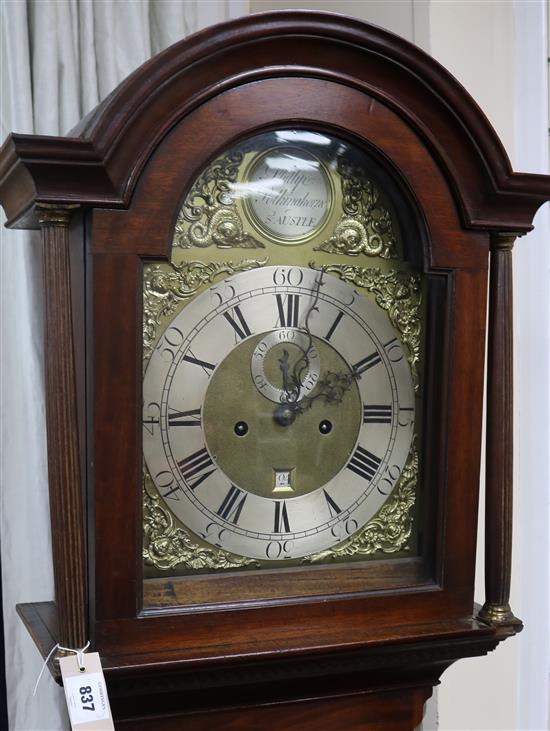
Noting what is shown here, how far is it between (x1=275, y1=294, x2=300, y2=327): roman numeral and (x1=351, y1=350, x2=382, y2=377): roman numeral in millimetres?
81

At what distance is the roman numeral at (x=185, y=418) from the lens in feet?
2.94

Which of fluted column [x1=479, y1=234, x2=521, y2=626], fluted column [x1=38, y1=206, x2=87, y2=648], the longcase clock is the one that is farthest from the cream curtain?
fluted column [x1=479, y1=234, x2=521, y2=626]

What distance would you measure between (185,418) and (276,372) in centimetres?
10

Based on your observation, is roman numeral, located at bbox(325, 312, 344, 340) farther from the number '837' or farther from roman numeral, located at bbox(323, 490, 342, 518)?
the number '837'

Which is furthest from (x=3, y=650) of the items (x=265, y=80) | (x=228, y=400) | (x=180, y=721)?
(x=265, y=80)

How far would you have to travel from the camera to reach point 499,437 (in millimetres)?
1005

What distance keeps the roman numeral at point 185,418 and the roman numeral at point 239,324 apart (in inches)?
3.4

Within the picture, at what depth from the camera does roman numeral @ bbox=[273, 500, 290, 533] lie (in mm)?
938

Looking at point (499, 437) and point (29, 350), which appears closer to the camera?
point (499, 437)

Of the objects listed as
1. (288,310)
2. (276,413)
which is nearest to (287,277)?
(288,310)

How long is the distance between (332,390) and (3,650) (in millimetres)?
642

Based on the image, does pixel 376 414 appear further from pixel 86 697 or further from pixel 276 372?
pixel 86 697

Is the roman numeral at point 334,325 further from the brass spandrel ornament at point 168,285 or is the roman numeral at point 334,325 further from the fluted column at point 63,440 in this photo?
the fluted column at point 63,440

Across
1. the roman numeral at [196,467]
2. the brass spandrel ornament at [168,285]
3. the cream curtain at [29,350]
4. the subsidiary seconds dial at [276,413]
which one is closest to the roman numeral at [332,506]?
the subsidiary seconds dial at [276,413]
